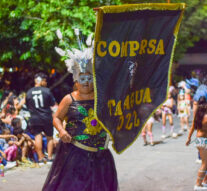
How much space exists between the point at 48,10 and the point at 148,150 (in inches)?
178

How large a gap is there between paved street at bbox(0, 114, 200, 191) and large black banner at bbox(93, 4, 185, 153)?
3054mm

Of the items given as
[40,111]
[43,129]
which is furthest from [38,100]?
[43,129]

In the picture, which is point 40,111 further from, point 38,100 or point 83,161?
point 83,161

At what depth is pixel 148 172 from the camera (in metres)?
8.53

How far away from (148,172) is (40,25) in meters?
5.94

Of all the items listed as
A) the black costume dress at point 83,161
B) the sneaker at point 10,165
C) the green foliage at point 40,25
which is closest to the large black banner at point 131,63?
the black costume dress at point 83,161

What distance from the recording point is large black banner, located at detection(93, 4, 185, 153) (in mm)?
4082

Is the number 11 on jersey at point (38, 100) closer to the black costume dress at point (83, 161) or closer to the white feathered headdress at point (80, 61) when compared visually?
the white feathered headdress at point (80, 61)

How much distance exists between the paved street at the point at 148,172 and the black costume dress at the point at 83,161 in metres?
2.51

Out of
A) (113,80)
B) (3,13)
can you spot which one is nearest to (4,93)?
(3,13)

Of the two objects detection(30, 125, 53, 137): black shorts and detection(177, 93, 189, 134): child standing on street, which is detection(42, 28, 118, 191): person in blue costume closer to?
detection(30, 125, 53, 137): black shorts

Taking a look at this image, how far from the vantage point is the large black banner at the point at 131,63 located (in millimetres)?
4082

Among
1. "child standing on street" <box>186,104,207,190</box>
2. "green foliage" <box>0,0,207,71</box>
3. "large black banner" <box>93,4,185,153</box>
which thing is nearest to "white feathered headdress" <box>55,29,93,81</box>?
"large black banner" <box>93,4,185,153</box>

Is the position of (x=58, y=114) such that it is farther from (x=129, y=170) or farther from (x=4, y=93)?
(x=4, y=93)
